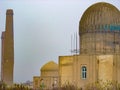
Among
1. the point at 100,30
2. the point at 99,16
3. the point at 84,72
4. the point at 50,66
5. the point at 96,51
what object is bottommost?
the point at 84,72

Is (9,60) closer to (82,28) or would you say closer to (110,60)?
(82,28)

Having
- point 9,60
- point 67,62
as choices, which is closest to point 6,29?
point 9,60

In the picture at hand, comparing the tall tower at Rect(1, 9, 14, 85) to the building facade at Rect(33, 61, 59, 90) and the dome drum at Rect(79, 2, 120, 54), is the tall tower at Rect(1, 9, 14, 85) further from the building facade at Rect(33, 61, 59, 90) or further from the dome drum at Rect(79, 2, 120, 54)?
the dome drum at Rect(79, 2, 120, 54)

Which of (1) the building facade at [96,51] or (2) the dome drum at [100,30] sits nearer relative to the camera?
(1) the building facade at [96,51]

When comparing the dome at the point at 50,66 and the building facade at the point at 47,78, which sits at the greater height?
the dome at the point at 50,66

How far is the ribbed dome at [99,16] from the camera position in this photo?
102 feet

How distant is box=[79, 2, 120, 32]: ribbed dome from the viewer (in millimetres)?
30953

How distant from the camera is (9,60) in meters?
45.9

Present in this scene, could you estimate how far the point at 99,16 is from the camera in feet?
102

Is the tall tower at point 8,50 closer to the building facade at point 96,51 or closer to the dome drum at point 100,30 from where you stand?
the building facade at point 96,51

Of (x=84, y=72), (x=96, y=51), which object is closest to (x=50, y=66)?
(x=96, y=51)

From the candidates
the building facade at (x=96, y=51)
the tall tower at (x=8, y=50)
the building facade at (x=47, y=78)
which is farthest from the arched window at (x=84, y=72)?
the tall tower at (x=8, y=50)

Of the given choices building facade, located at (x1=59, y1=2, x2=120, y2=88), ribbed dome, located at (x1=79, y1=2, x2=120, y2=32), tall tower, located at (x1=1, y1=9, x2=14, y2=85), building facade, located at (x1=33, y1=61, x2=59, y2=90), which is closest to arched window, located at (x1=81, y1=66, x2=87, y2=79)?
building facade, located at (x1=59, y1=2, x2=120, y2=88)

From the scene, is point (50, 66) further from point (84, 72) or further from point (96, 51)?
point (84, 72)
